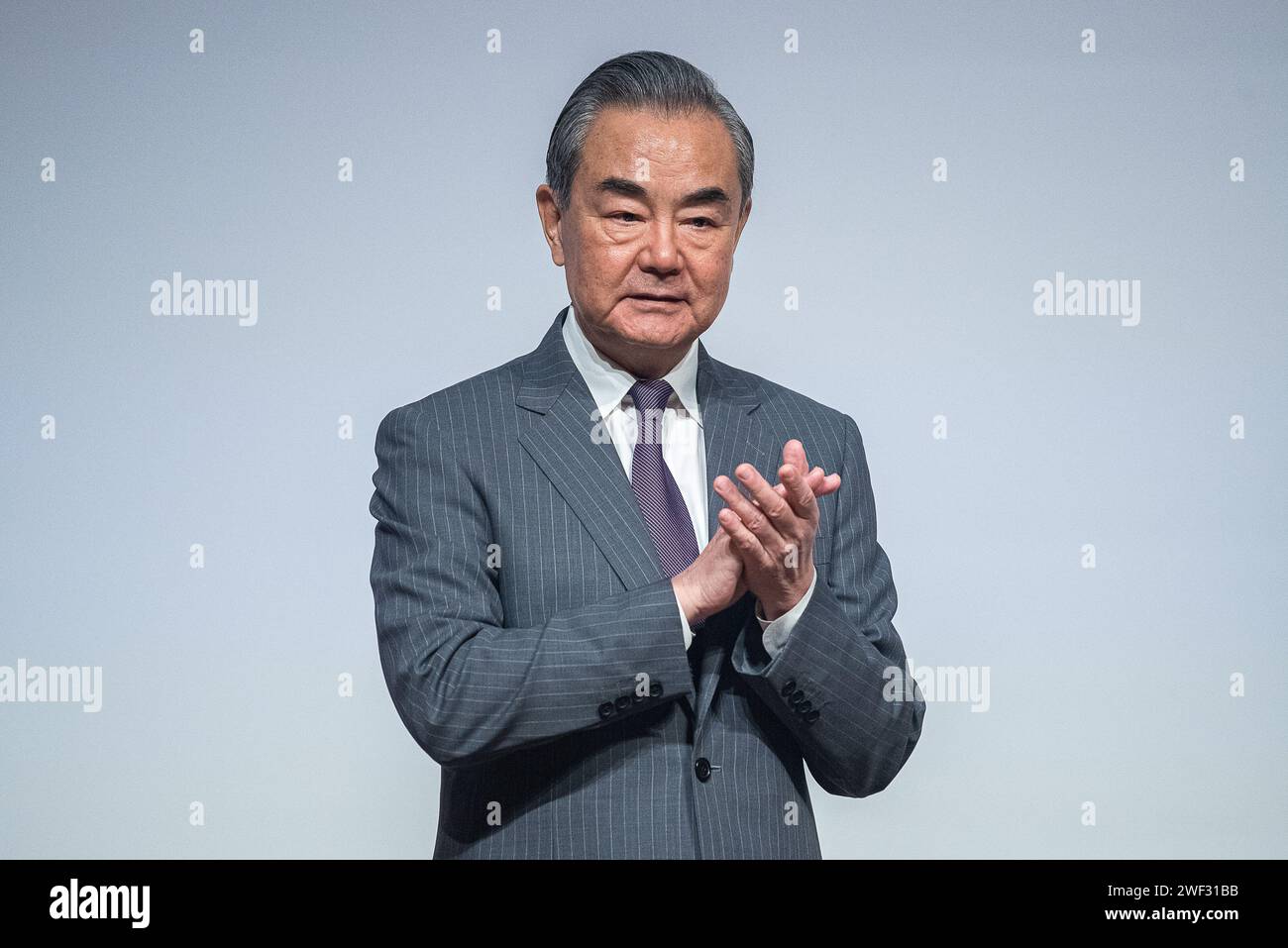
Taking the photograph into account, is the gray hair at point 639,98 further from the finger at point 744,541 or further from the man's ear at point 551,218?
the finger at point 744,541

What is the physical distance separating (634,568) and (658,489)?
133 millimetres

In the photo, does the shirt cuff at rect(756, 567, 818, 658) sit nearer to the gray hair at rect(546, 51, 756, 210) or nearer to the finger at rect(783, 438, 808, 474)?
the finger at rect(783, 438, 808, 474)

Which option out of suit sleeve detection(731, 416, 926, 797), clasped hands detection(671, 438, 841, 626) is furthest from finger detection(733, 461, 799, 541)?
suit sleeve detection(731, 416, 926, 797)

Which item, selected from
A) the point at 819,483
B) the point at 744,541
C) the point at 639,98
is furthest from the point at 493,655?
the point at 639,98

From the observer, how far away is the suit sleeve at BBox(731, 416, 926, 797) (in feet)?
5.34

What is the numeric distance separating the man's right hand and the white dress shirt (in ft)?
0.56

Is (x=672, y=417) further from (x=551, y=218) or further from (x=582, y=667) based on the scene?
(x=582, y=667)

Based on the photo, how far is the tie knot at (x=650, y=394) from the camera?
1.84 m

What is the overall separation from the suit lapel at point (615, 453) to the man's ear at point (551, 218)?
0.32 ft

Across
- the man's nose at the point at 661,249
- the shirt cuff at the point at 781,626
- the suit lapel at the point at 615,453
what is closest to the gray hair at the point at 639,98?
the man's nose at the point at 661,249

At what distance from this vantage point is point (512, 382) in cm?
187
